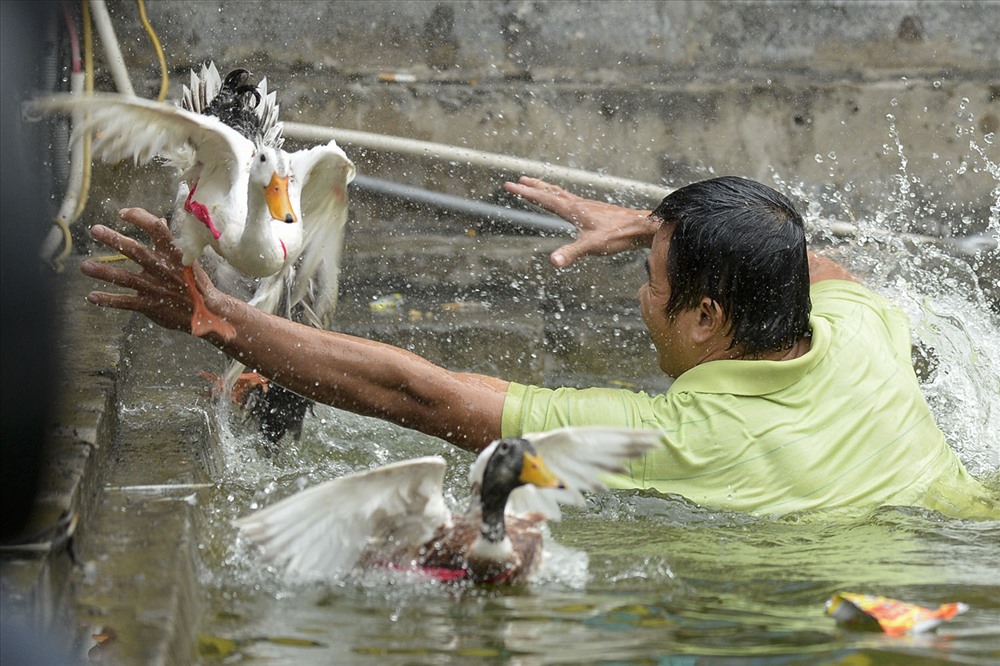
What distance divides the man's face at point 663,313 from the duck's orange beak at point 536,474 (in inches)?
37.5

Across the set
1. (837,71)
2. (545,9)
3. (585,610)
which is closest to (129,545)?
(585,610)

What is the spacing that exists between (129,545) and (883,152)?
15.7ft

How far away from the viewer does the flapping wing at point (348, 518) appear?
265 centimetres

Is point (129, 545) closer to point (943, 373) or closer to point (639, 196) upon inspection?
point (943, 373)

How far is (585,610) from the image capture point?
2.70 metres

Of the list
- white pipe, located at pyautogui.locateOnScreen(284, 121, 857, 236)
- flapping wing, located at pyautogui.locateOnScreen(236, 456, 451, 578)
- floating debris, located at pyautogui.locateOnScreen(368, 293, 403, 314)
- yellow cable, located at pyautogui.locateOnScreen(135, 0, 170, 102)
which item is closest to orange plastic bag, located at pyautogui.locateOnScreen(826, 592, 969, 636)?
flapping wing, located at pyautogui.locateOnScreen(236, 456, 451, 578)

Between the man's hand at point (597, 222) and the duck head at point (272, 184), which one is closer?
the duck head at point (272, 184)

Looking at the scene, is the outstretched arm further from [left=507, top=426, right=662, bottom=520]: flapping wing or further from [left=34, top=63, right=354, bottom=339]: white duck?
[left=507, top=426, right=662, bottom=520]: flapping wing

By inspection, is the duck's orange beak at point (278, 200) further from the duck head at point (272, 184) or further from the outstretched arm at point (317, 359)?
the outstretched arm at point (317, 359)

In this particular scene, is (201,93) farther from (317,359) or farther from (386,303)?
(386,303)

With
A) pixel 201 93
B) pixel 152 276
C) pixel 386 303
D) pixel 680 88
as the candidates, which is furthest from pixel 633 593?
pixel 680 88

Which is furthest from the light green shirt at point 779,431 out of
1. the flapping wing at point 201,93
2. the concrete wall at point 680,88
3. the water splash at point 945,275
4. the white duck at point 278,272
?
the concrete wall at point 680,88

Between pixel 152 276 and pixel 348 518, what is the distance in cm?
77

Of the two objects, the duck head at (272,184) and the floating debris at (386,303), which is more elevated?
the duck head at (272,184)
